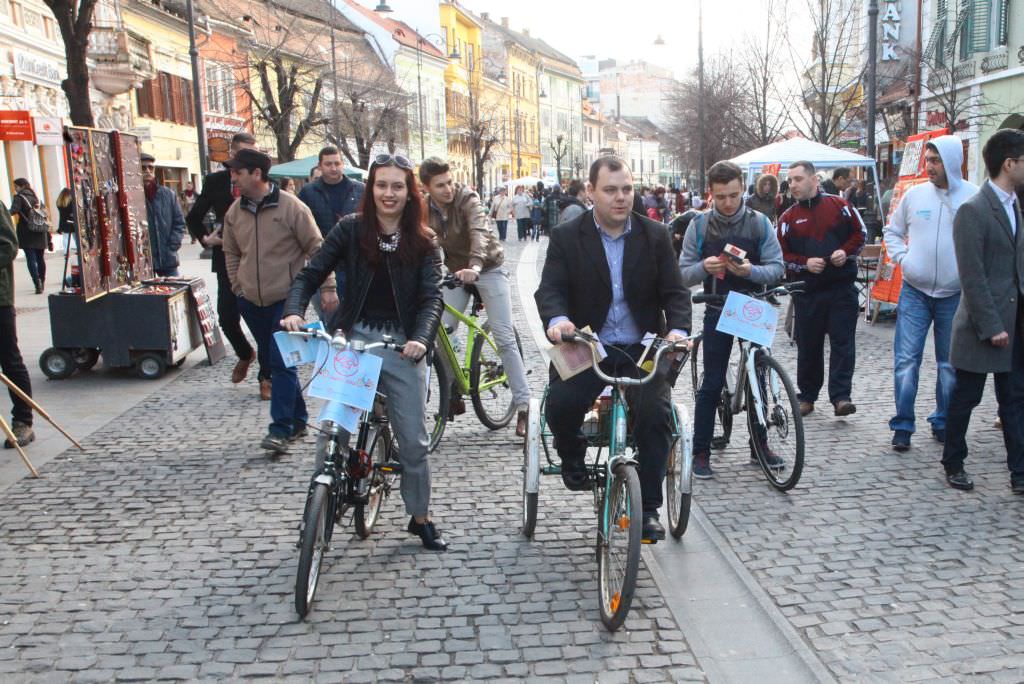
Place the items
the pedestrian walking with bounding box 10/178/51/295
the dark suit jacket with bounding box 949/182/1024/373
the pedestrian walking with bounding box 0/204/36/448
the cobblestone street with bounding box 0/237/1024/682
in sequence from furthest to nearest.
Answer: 1. the pedestrian walking with bounding box 10/178/51/295
2. the pedestrian walking with bounding box 0/204/36/448
3. the dark suit jacket with bounding box 949/182/1024/373
4. the cobblestone street with bounding box 0/237/1024/682

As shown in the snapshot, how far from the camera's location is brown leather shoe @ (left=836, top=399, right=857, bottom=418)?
7.50 meters

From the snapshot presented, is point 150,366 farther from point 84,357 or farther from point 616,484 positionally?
point 616,484

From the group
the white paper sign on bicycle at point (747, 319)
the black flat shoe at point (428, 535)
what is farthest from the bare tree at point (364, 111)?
the black flat shoe at point (428, 535)

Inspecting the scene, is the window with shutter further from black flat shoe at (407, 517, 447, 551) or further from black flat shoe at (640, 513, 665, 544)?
black flat shoe at (407, 517, 447, 551)

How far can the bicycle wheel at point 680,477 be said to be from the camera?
476 centimetres

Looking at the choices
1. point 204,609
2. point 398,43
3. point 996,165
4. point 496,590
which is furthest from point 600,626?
point 398,43

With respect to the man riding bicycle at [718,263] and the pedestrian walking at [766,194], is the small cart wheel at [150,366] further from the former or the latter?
the pedestrian walking at [766,194]

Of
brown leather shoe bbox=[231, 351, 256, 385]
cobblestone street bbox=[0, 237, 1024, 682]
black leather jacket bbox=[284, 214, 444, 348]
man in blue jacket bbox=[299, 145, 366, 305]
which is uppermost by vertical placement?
man in blue jacket bbox=[299, 145, 366, 305]

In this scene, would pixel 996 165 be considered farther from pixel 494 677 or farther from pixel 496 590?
pixel 494 677

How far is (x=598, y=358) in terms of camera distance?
4.43 m

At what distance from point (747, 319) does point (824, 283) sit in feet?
6.35

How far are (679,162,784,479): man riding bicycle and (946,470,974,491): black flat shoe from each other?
53.2 inches

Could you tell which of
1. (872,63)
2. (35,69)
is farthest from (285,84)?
(872,63)

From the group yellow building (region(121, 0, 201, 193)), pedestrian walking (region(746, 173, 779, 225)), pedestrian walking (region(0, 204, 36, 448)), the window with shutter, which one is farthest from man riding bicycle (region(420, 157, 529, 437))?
yellow building (region(121, 0, 201, 193))
